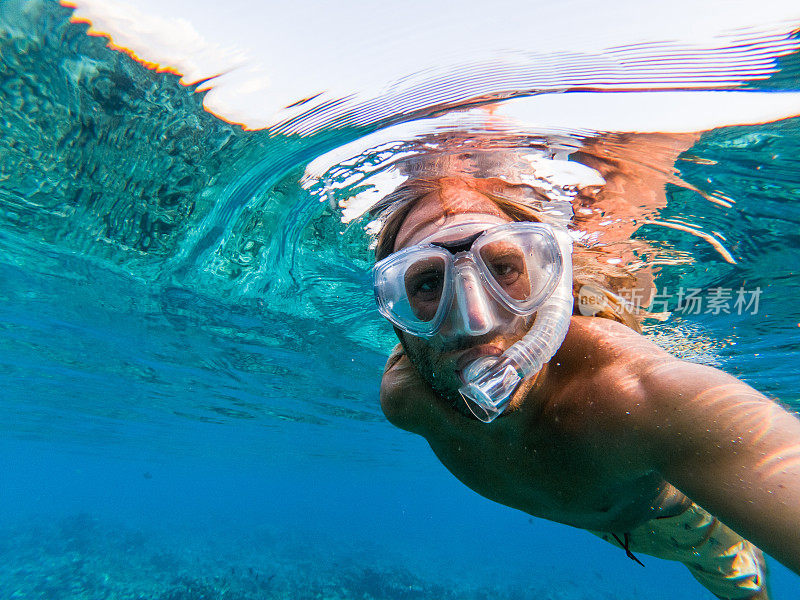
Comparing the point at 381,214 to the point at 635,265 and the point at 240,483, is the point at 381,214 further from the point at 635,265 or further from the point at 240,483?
the point at 240,483

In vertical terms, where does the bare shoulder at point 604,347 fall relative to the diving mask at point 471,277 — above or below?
below

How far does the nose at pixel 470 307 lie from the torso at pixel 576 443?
2.38ft

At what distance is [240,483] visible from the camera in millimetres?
85125

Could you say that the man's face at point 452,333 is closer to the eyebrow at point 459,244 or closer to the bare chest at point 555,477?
the eyebrow at point 459,244

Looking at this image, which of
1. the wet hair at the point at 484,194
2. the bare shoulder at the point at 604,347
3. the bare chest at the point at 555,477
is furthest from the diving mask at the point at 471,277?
the wet hair at the point at 484,194

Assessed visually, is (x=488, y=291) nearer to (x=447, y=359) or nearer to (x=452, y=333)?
(x=452, y=333)

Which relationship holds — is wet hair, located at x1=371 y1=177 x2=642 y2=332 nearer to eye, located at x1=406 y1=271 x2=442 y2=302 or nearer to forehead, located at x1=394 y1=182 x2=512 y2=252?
forehead, located at x1=394 y1=182 x2=512 y2=252

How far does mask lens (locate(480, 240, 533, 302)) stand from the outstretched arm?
132 cm

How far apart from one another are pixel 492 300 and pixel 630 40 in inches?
118

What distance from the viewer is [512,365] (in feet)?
11.1

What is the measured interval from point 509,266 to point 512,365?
40.5 inches

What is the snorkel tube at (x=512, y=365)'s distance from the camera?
11.0 ft

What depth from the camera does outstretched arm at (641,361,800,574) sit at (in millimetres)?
2170

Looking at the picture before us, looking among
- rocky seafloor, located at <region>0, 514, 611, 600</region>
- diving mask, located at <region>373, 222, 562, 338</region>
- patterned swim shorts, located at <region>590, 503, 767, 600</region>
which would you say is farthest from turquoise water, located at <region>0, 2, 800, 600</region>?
patterned swim shorts, located at <region>590, 503, 767, 600</region>
